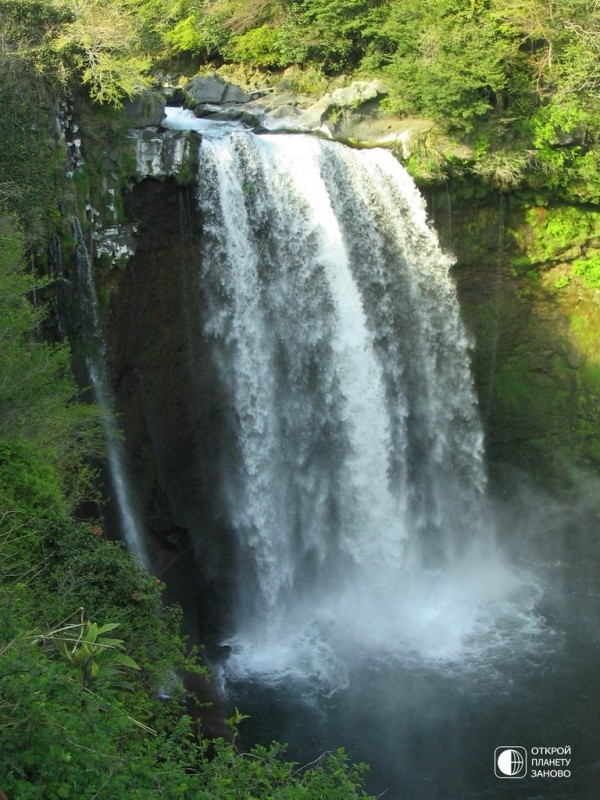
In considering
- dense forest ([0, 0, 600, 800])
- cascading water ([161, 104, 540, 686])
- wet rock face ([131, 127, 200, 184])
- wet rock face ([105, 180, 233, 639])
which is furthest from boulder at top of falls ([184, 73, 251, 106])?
wet rock face ([105, 180, 233, 639])

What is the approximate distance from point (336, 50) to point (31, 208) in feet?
35.1

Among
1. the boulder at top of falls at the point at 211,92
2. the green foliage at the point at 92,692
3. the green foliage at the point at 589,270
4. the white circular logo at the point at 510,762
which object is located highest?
the boulder at top of falls at the point at 211,92

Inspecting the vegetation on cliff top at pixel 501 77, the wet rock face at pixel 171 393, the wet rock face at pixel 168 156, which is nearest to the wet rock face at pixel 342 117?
the vegetation on cliff top at pixel 501 77

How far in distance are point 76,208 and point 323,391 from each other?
5.83 m

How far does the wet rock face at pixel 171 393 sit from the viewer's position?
49.6 feet

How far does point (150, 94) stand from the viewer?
603 inches

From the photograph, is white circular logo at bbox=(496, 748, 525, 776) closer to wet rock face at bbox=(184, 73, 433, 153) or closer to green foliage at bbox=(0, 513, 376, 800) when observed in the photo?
green foliage at bbox=(0, 513, 376, 800)

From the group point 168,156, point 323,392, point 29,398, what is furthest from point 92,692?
point 168,156

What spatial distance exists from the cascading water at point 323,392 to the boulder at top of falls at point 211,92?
1912mm

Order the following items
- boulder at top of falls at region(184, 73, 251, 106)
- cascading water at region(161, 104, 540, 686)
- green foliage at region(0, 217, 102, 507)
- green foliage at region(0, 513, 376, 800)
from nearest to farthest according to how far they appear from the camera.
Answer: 1. green foliage at region(0, 513, 376, 800)
2. green foliage at region(0, 217, 102, 507)
3. cascading water at region(161, 104, 540, 686)
4. boulder at top of falls at region(184, 73, 251, 106)

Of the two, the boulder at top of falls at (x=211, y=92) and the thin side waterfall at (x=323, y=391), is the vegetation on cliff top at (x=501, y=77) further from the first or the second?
the thin side waterfall at (x=323, y=391)

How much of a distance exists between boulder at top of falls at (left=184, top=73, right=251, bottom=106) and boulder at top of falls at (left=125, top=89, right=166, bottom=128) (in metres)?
3.44

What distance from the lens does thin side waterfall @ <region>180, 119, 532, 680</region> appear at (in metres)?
15.3

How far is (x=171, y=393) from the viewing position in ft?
52.5
